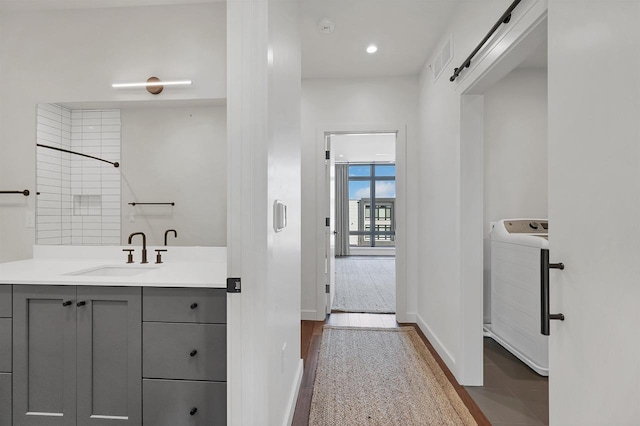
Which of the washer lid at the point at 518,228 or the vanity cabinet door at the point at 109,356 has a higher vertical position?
the washer lid at the point at 518,228

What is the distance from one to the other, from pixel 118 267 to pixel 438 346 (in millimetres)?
2549

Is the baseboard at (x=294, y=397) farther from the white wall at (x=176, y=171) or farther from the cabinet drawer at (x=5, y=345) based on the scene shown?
the cabinet drawer at (x=5, y=345)

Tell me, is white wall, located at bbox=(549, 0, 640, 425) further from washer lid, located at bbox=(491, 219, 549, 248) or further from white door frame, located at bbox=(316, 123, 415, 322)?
white door frame, located at bbox=(316, 123, 415, 322)

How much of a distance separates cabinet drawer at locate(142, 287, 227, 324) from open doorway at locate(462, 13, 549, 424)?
170 centimetres

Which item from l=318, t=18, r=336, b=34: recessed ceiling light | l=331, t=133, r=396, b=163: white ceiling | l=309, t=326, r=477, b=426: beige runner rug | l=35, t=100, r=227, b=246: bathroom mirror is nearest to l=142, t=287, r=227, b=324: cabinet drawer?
l=35, t=100, r=227, b=246: bathroom mirror

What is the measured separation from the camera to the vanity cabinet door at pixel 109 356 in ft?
5.01

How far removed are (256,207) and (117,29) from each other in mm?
1941

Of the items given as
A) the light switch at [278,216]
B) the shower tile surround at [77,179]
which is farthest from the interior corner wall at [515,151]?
the shower tile surround at [77,179]

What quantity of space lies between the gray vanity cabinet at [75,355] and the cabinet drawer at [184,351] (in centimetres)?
6

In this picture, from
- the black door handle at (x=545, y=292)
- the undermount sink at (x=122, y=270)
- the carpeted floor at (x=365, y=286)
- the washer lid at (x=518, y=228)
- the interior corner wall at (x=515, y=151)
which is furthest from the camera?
the carpeted floor at (x=365, y=286)

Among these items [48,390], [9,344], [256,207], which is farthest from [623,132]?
[9,344]

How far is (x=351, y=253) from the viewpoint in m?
9.19

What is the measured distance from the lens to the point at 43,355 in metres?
1.57

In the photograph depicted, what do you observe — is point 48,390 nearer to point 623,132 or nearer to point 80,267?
point 80,267
